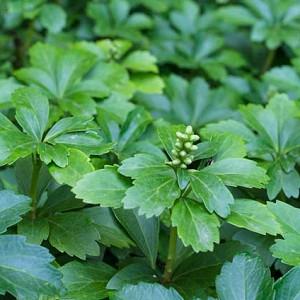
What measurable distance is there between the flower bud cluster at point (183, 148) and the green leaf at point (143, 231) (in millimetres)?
156

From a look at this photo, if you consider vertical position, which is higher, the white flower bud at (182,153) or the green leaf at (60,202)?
the white flower bud at (182,153)

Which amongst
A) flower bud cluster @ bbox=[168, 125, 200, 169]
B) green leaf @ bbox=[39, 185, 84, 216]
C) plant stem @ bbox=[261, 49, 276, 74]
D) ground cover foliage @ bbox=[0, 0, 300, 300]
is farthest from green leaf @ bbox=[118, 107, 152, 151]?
plant stem @ bbox=[261, 49, 276, 74]

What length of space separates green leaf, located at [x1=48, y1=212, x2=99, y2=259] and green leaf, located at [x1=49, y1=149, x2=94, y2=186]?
94mm

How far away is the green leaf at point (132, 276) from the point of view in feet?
3.81

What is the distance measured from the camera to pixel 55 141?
1206mm

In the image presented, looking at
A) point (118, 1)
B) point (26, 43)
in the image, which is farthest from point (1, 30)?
point (118, 1)

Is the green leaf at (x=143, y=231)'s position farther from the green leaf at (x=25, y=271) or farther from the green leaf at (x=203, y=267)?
the green leaf at (x=25, y=271)

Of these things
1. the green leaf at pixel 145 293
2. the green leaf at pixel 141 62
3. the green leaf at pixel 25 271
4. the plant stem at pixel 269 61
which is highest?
the green leaf at pixel 25 271

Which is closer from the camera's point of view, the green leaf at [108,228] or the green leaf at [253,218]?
the green leaf at [253,218]

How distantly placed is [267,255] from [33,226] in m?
0.48

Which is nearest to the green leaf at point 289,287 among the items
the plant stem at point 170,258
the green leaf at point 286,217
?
the green leaf at point 286,217

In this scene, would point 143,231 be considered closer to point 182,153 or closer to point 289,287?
point 182,153

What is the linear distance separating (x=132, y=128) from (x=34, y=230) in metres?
0.38

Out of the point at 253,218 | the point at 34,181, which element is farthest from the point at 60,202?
the point at 253,218
